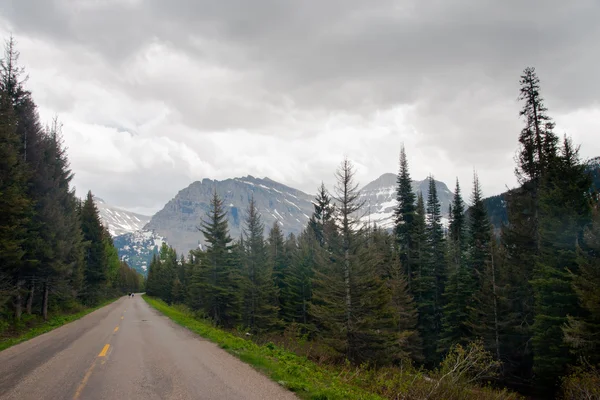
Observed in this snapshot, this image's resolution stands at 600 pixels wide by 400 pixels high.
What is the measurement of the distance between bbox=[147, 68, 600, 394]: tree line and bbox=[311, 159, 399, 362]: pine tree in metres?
0.07

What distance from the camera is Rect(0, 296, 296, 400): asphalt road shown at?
7.46 metres

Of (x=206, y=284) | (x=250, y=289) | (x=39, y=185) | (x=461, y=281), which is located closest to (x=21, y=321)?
(x=39, y=185)

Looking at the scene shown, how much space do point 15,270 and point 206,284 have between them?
49.0 feet

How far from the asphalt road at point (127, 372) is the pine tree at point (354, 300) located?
26.0 feet

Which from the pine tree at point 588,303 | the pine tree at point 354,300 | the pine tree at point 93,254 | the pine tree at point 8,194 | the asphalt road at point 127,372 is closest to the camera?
the asphalt road at point 127,372

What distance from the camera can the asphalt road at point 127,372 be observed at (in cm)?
746

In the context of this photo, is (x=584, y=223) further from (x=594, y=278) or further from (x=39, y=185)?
(x=39, y=185)

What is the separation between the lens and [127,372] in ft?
30.2

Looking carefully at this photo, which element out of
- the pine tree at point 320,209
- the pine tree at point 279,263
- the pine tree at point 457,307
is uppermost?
the pine tree at point 320,209

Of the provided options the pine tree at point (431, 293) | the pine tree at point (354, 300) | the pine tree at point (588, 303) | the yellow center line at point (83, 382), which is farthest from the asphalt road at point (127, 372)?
the pine tree at point (431, 293)

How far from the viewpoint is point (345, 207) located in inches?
828

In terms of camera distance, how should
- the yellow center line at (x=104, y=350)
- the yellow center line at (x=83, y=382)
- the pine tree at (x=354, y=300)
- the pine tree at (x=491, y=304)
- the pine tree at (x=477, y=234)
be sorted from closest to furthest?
the yellow center line at (x=83, y=382)
the yellow center line at (x=104, y=350)
the pine tree at (x=354, y=300)
the pine tree at (x=491, y=304)
the pine tree at (x=477, y=234)

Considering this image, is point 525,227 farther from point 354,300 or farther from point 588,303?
point 354,300

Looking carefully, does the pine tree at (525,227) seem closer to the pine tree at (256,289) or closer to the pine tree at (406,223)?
the pine tree at (406,223)
